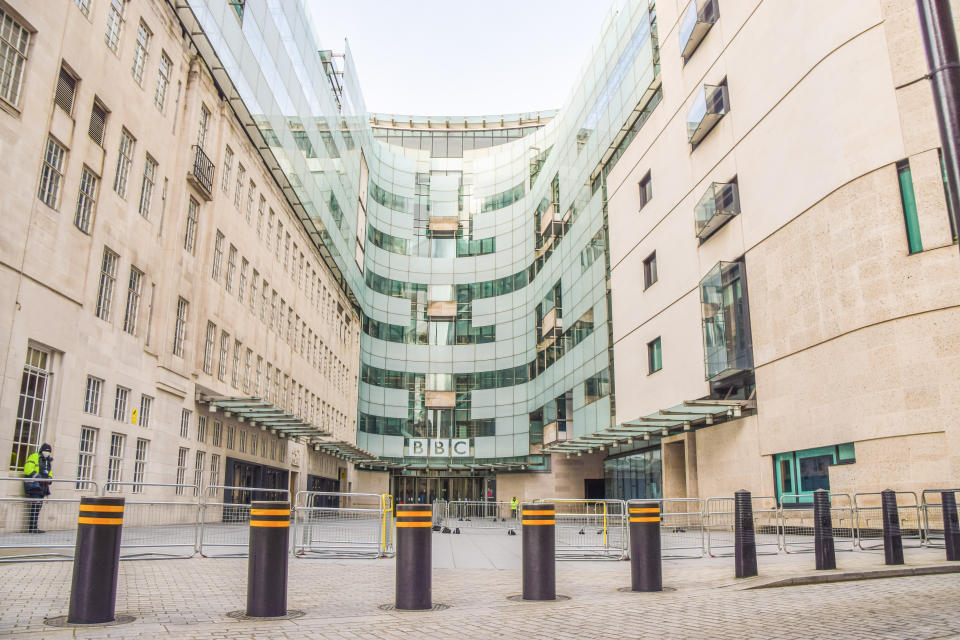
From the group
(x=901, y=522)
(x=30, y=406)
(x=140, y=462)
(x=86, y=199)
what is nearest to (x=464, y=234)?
(x=140, y=462)

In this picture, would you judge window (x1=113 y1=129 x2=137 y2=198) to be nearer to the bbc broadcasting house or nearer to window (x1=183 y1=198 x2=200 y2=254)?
the bbc broadcasting house

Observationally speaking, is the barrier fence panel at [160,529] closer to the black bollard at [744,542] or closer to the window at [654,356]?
the black bollard at [744,542]

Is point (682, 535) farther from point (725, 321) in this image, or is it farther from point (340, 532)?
point (725, 321)

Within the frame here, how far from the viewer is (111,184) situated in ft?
69.8

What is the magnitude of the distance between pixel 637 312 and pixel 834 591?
26104 millimetres

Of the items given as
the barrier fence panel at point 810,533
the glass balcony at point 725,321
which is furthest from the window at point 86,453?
the glass balcony at point 725,321

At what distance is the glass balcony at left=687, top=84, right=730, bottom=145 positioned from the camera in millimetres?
28078

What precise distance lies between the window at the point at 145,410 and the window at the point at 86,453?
282 centimetres

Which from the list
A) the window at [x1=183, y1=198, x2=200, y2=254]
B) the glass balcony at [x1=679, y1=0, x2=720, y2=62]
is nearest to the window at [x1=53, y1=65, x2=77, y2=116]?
the window at [x1=183, y1=198, x2=200, y2=254]

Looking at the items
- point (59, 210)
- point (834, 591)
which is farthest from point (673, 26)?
point (834, 591)

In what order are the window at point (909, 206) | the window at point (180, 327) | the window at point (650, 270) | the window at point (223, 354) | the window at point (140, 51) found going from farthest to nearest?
the window at point (650, 270) < the window at point (223, 354) < the window at point (180, 327) < the window at point (140, 51) < the window at point (909, 206)

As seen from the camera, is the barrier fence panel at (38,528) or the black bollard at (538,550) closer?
the black bollard at (538,550)

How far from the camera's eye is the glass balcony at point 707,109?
2808 cm

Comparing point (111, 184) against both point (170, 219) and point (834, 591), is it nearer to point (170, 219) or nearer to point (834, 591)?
point (170, 219)
